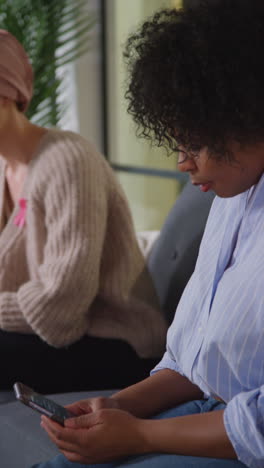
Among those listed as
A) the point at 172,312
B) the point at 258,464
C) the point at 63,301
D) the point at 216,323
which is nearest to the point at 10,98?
the point at 63,301

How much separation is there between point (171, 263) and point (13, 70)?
0.66 m

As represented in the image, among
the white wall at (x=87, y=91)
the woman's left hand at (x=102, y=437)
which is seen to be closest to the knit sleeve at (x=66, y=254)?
the woman's left hand at (x=102, y=437)

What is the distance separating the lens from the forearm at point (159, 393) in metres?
1.25

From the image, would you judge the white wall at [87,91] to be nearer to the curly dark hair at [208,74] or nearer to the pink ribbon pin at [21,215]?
Answer: the pink ribbon pin at [21,215]

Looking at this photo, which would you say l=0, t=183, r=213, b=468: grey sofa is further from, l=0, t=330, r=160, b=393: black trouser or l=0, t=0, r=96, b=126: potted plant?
l=0, t=0, r=96, b=126: potted plant

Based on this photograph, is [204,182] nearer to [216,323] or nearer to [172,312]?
[216,323]

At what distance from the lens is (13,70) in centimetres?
195

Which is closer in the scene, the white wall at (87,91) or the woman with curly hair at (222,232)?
the woman with curly hair at (222,232)

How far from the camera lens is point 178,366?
4.13ft

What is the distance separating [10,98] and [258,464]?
130 cm

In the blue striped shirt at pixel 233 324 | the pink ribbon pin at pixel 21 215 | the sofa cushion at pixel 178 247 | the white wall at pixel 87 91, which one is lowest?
the white wall at pixel 87 91

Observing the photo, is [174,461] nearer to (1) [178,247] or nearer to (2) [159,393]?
(2) [159,393]

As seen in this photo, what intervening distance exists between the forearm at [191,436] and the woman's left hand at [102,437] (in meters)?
0.01

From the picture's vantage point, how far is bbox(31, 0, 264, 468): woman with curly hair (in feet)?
3.16
